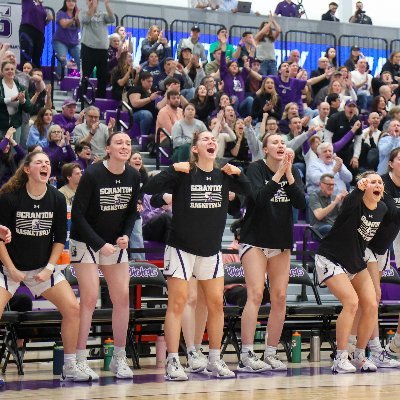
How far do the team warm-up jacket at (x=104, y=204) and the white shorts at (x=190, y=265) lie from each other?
0.46m

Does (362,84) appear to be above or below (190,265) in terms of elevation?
above

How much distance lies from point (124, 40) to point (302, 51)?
19.9ft

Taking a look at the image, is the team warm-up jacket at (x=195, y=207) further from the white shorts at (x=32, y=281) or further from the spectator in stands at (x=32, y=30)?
the spectator in stands at (x=32, y=30)

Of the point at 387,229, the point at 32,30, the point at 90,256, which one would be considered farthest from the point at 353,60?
the point at 90,256

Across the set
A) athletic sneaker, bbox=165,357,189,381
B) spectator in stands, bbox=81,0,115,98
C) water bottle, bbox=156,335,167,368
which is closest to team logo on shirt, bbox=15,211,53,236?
athletic sneaker, bbox=165,357,189,381

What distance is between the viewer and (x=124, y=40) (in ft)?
58.7

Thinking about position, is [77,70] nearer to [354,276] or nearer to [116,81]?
[116,81]

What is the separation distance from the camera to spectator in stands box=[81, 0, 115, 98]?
16.6 m

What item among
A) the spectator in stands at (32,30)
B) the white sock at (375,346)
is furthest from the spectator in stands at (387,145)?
the white sock at (375,346)

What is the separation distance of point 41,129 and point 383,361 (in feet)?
19.7

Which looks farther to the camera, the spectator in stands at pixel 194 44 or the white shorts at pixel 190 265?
the spectator in stands at pixel 194 44

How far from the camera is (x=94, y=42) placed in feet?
54.5

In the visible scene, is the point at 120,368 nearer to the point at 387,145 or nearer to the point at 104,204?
the point at 104,204

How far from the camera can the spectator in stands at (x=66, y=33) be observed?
55.8 ft
